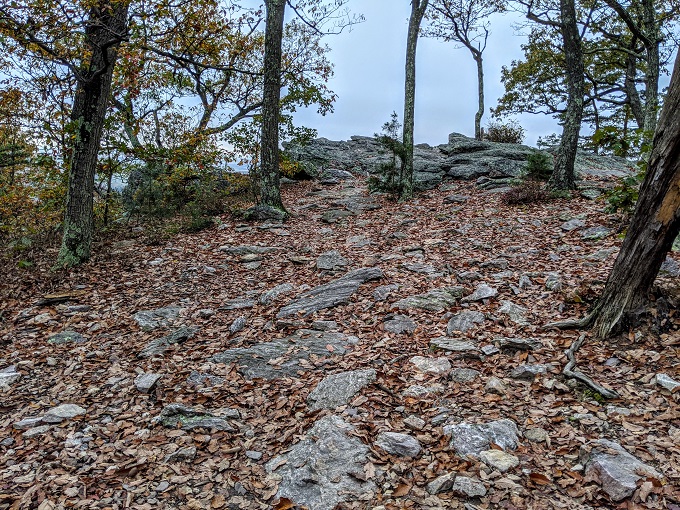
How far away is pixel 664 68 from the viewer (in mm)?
18219

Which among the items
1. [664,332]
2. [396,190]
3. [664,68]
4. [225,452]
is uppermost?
[664,68]

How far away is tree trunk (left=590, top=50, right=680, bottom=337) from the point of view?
3896 millimetres

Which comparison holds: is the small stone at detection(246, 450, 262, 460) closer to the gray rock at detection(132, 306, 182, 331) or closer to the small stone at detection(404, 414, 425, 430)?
the small stone at detection(404, 414, 425, 430)

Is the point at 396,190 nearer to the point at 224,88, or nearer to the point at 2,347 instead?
the point at 224,88

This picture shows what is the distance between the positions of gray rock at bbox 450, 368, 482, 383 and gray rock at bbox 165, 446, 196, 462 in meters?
2.57

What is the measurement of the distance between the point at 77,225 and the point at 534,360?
8.25 meters

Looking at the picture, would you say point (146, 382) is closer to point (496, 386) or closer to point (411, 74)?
point (496, 386)

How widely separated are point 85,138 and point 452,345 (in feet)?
25.5

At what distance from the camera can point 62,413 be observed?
406cm

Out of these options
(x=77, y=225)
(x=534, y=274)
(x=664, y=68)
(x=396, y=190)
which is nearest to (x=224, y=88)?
(x=396, y=190)

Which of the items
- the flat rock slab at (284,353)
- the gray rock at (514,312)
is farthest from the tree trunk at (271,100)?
the gray rock at (514,312)

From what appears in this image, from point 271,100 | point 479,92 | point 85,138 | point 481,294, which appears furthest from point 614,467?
point 479,92

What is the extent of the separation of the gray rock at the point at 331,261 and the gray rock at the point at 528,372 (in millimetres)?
4101

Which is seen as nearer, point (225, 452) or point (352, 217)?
point (225, 452)
